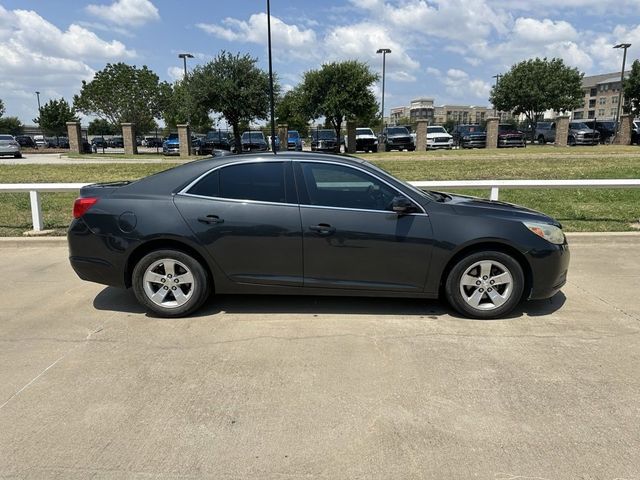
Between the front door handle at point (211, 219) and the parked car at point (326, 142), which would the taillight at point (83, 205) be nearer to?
the front door handle at point (211, 219)

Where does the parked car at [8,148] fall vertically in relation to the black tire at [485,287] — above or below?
above

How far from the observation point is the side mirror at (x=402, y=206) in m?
4.45

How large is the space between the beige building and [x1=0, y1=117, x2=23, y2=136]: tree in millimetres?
109573

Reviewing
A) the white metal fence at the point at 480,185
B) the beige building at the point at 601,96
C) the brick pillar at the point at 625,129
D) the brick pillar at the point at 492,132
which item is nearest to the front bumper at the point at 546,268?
the white metal fence at the point at 480,185

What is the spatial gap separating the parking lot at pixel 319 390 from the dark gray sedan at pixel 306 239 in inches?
12.5

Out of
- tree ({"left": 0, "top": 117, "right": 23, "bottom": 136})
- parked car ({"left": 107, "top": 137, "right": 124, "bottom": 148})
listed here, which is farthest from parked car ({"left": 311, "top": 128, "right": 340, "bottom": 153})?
tree ({"left": 0, "top": 117, "right": 23, "bottom": 136})

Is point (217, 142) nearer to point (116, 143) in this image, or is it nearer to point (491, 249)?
point (116, 143)

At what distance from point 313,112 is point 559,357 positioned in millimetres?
30573

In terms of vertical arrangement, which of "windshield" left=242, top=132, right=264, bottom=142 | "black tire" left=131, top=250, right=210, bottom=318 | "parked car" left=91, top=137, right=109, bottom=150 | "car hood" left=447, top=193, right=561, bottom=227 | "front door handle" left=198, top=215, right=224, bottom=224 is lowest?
"black tire" left=131, top=250, right=210, bottom=318

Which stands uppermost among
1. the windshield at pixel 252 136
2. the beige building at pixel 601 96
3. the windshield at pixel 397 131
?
the beige building at pixel 601 96

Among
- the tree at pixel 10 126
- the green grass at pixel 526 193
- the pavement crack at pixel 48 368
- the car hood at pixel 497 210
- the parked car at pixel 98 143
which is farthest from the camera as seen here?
the tree at pixel 10 126

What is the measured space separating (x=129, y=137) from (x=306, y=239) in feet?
104

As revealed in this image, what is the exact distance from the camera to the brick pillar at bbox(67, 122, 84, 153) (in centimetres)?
3469

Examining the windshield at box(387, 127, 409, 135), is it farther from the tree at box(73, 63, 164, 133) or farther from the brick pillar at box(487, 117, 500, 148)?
the tree at box(73, 63, 164, 133)
